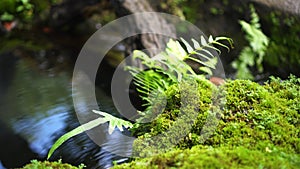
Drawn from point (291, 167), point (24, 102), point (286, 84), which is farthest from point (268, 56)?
point (291, 167)

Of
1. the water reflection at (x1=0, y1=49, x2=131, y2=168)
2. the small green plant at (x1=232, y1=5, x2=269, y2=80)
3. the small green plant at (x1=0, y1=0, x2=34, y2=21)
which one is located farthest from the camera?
the small green plant at (x1=0, y1=0, x2=34, y2=21)

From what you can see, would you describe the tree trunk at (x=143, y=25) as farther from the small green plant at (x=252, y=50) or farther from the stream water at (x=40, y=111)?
the small green plant at (x=252, y=50)

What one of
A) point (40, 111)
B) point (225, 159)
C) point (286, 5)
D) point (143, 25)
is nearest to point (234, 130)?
point (225, 159)

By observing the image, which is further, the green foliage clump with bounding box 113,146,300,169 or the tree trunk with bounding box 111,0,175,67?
the tree trunk with bounding box 111,0,175,67

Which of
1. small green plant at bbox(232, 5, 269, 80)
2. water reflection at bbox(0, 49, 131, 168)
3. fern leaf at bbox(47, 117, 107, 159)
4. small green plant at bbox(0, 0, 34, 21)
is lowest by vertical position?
water reflection at bbox(0, 49, 131, 168)

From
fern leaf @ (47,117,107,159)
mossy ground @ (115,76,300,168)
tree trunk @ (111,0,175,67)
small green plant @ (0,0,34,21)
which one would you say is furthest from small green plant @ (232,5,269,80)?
small green plant @ (0,0,34,21)

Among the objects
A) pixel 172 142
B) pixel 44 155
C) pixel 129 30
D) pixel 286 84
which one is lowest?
pixel 44 155

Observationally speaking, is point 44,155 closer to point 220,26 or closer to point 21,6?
point 220,26

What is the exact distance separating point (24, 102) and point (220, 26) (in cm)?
370

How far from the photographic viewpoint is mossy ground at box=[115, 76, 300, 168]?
2.03 metres

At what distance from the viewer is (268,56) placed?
6375 mm

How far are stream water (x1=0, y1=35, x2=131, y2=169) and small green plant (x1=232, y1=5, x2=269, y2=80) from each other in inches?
97.4

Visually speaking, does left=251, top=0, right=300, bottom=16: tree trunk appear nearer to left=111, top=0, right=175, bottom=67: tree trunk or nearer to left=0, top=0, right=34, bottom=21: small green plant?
left=111, top=0, right=175, bottom=67: tree trunk

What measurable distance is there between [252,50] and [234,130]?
13.9ft
